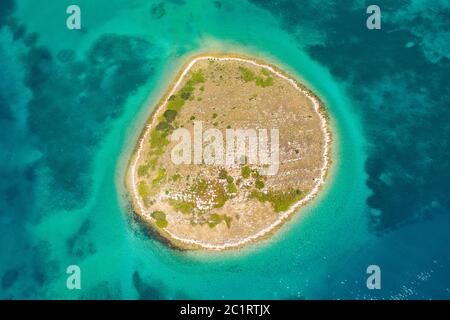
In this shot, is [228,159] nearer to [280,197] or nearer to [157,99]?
[280,197]

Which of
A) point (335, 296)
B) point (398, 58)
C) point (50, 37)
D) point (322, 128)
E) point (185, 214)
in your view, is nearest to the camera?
point (335, 296)

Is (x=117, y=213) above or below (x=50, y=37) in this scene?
below

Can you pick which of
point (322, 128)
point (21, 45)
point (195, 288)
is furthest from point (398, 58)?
point (21, 45)

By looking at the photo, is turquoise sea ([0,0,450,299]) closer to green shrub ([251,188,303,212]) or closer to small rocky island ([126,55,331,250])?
small rocky island ([126,55,331,250])

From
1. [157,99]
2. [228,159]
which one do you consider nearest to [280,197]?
[228,159]

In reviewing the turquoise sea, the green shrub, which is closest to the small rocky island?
the green shrub

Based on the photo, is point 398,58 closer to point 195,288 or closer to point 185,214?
point 185,214

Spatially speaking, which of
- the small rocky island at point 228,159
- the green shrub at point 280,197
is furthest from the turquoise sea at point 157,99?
the green shrub at point 280,197
